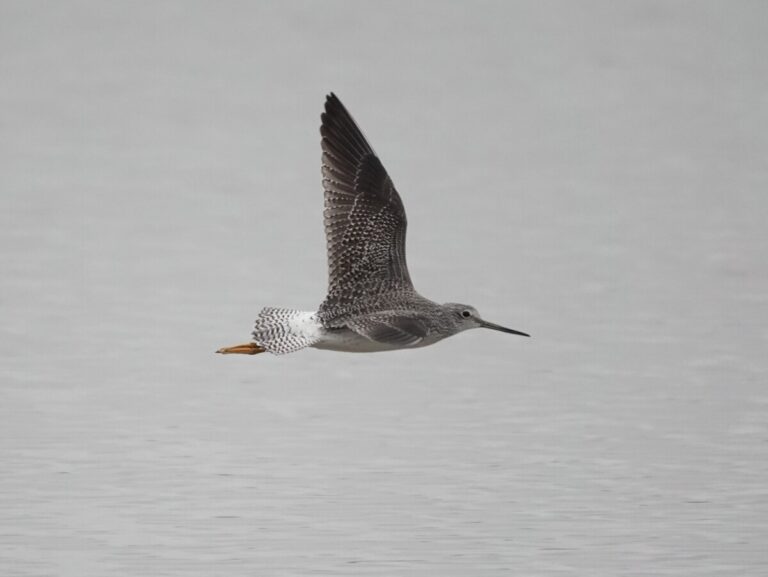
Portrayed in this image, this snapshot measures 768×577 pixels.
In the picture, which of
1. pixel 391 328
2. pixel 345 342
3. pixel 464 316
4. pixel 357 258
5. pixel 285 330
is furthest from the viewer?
pixel 464 316

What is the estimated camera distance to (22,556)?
920cm

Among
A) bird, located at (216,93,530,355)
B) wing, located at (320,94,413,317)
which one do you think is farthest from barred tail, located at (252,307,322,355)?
wing, located at (320,94,413,317)

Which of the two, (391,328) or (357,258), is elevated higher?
(357,258)

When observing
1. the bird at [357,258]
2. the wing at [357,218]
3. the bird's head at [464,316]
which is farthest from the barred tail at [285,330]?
the bird's head at [464,316]

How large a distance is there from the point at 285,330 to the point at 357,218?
0.80m

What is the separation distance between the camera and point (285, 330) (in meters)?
10.6

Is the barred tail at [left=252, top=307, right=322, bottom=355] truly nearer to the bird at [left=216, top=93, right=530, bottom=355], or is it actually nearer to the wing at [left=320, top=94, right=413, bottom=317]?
the bird at [left=216, top=93, right=530, bottom=355]

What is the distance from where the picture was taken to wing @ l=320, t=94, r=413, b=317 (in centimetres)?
1088

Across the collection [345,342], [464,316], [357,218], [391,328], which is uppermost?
[357,218]

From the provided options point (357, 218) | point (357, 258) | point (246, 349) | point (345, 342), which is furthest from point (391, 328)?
point (246, 349)

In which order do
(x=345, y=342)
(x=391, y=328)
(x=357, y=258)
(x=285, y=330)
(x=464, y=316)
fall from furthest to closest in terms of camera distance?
(x=464, y=316), (x=357, y=258), (x=285, y=330), (x=345, y=342), (x=391, y=328)

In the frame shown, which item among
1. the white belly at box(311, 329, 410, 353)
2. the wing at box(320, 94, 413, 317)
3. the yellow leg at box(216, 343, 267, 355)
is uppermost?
the wing at box(320, 94, 413, 317)

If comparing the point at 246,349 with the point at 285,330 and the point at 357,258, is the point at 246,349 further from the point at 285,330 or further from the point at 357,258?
the point at 357,258

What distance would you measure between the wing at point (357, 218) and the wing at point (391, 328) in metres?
0.43
